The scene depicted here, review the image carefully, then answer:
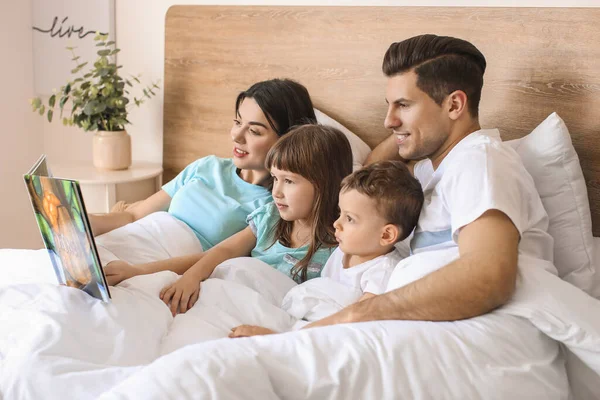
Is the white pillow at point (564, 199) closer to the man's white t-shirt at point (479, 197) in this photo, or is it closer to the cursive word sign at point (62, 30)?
the man's white t-shirt at point (479, 197)

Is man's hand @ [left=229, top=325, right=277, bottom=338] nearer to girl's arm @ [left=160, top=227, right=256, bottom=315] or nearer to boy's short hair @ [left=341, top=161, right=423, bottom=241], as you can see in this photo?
girl's arm @ [left=160, top=227, right=256, bottom=315]

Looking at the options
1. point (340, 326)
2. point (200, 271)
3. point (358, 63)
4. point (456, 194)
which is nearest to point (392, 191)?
point (456, 194)

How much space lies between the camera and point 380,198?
1609 millimetres

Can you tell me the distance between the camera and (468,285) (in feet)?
4.31

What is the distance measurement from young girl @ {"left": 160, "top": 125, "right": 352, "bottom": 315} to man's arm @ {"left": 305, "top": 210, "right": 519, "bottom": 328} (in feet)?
1.54

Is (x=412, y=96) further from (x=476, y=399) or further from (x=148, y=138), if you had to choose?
(x=148, y=138)

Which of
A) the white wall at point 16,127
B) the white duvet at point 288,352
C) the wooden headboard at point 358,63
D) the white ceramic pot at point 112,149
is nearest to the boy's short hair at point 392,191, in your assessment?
the white duvet at point 288,352

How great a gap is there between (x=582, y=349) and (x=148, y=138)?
208 cm

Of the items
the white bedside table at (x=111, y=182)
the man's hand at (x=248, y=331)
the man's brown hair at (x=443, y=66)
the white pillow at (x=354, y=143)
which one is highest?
the man's brown hair at (x=443, y=66)

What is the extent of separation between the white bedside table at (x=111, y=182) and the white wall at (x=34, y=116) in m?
0.19

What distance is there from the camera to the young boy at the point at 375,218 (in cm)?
161

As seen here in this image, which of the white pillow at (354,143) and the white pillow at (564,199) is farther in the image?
the white pillow at (354,143)

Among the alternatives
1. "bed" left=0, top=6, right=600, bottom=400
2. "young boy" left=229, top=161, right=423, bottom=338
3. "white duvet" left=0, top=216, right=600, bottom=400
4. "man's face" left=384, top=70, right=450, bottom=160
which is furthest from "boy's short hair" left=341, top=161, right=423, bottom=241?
"bed" left=0, top=6, right=600, bottom=400

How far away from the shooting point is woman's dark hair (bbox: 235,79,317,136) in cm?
208
